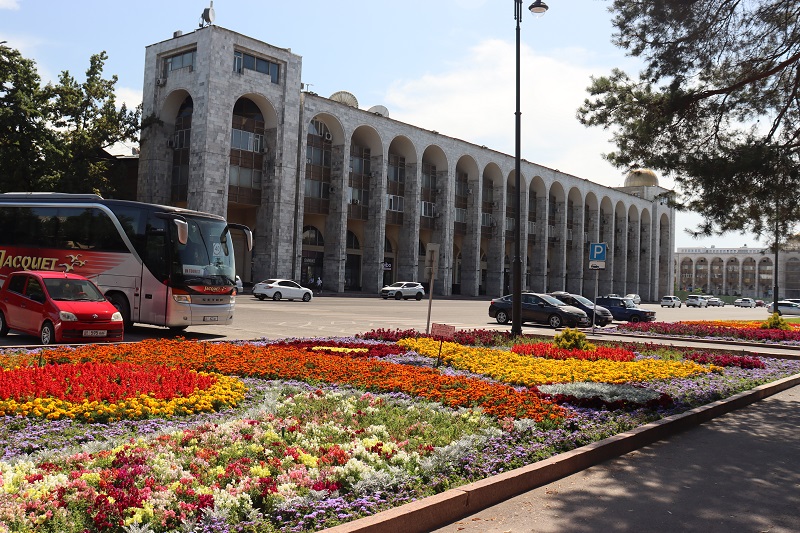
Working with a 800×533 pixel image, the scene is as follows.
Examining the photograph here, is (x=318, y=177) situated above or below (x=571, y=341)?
above

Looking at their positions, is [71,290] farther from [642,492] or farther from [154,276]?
[642,492]

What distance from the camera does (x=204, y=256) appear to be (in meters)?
17.1

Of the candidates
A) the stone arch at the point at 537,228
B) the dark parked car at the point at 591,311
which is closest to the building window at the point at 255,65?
the dark parked car at the point at 591,311

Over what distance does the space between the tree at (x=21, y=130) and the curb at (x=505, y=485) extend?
1542 inches

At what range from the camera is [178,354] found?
10.9 m

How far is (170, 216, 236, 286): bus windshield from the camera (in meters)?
16.5

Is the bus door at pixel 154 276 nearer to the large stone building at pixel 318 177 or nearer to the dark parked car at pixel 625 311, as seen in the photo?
the dark parked car at pixel 625 311

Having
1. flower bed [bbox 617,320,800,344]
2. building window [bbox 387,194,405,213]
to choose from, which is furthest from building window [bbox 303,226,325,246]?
flower bed [bbox 617,320,800,344]

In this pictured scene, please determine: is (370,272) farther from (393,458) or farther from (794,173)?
(393,458)

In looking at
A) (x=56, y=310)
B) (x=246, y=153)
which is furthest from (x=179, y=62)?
(x=56, y=310)

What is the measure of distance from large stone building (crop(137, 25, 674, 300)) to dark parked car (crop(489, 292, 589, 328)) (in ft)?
34.8

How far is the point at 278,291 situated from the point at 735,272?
161 m


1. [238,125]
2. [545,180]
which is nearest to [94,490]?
[238,125]

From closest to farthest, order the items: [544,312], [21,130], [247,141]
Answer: [544,312]
[21,130]
[247,141]
